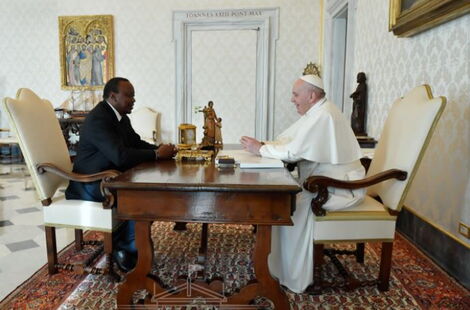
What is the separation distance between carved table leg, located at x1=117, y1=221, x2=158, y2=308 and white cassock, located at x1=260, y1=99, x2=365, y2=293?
0.88 m

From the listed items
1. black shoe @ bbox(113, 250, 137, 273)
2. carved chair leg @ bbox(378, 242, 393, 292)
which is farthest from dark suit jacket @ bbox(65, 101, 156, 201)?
carved chair leg @ bbox(378, 242, 393, 292)

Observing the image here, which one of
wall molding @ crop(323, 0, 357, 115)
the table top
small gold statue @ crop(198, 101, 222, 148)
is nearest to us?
the table top

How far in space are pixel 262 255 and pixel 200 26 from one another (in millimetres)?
5921

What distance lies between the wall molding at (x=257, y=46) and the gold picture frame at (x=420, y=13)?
11.2ft

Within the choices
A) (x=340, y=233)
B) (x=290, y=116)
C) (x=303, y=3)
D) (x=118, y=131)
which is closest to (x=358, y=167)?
(x=340, y=233)

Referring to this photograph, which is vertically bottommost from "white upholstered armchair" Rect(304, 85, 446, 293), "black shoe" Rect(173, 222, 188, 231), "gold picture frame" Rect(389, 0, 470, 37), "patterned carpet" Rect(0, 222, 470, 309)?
"patterned carpet" Rect(0, 222, 470, 309)

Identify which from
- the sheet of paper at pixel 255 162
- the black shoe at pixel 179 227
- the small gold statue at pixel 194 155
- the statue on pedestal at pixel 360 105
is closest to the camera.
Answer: the sheet of paper at pixel 255 162

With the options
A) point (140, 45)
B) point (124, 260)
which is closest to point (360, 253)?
point (124, 260)

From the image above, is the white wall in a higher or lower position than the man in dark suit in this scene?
higher

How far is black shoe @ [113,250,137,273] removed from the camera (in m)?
2.63

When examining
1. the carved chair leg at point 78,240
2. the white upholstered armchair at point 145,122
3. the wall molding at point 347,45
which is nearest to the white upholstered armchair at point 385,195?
the carved chair leg at point 78,240

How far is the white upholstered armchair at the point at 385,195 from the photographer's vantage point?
2.23 meters

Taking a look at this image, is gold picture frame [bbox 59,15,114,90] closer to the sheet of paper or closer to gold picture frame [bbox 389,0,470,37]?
gold picture frame [bbox 389,0,470,37]

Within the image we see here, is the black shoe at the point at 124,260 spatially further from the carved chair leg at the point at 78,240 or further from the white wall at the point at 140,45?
the white wall at the point at 140,45
